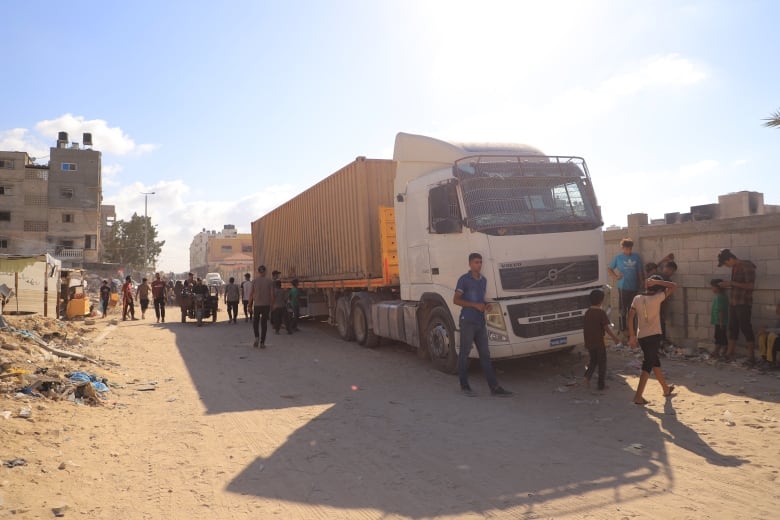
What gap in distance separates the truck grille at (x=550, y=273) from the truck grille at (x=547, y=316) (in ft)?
0.77

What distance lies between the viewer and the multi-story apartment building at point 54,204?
1722 inches

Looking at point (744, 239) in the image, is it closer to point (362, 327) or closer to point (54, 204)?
point (362, 327)

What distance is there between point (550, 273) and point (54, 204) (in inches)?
1927

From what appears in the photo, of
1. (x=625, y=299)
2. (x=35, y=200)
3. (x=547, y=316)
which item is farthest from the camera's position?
(x=35, y=200)

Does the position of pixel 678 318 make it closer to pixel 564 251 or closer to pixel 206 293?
pixel 564 251

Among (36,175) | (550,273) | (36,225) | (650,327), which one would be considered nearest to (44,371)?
(550,273)

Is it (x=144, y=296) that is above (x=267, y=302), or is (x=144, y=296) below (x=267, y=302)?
below

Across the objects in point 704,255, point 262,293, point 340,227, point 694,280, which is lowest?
point 262,293

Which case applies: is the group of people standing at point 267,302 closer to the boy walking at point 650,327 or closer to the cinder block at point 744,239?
the boy walking at point 650,327

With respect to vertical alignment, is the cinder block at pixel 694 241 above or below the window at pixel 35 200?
below

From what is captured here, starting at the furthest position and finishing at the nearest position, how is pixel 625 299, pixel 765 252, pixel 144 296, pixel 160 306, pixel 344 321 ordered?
pixel 144 296 → pixel 160 306 → pixel 344 321 → pixel 625 299 → pixel 765 252

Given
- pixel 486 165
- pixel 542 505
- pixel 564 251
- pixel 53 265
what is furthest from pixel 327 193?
pixel 53 265

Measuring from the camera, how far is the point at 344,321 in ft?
41.0

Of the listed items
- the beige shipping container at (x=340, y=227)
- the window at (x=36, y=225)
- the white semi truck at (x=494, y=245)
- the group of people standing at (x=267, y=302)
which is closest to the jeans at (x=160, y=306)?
the group of people standing at (x=267, y=302)
